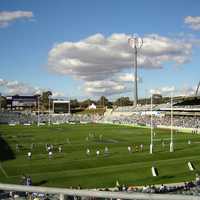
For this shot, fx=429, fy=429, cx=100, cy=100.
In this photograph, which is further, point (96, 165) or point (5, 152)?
point (5, 152)

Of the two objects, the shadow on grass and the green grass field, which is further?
the shadow on grass

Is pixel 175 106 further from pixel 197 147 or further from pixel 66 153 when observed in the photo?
pixel 66 153

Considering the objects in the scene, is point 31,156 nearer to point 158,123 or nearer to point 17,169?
point 17,169

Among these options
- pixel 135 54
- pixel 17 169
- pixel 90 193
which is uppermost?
pixel 135 54

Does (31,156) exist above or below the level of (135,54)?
below

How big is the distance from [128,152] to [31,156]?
12.2 metres

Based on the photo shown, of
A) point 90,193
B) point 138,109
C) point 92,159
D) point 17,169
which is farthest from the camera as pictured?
point 138,109

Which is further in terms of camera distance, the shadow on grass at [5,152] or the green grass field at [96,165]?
the shadow on grass at [5,152]

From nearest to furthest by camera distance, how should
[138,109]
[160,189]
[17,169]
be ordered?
[160,189] → [17,169] → [138,109]

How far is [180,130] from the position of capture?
93.6 meters

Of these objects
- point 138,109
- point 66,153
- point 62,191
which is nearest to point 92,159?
point 66,153

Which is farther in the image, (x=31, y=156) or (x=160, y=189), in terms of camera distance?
(x=31, y=156)

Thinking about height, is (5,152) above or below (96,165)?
above

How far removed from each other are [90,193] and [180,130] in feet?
299
